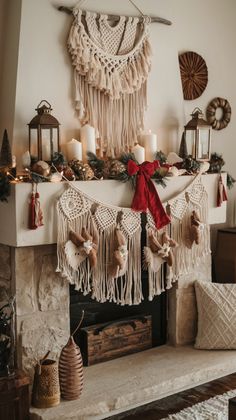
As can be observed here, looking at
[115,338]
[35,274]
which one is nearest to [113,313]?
[115,338]

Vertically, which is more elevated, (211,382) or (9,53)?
(9,53)

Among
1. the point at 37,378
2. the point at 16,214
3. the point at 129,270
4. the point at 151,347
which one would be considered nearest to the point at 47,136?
the point at 16,214

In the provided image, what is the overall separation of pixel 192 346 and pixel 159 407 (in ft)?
1.92

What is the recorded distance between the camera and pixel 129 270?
3.35 m

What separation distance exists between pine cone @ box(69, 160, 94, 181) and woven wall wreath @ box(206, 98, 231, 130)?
1.36 m

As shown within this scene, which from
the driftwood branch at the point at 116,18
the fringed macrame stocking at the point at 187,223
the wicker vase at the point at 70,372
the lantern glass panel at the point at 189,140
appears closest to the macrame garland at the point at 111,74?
the driftwood branch at the point at 116,18

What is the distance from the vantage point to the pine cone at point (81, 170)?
120 inches

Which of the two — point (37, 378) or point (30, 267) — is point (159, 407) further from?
point (30, 267)

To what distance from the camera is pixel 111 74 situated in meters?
3.30

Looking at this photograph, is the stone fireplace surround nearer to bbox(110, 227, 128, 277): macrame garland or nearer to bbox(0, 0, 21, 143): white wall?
bbox(110, 227, 128, 277): macrame garland

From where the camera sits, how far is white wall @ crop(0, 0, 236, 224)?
3020 mm

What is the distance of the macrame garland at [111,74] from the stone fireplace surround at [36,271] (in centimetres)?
37

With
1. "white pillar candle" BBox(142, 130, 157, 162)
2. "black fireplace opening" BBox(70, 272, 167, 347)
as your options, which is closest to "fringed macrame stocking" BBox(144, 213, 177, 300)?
"black fireplace opening" BBox(70, 272, 167, 347)

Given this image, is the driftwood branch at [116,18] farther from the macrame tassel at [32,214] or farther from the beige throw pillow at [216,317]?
the beige throw pillow at [216,317]
